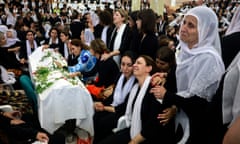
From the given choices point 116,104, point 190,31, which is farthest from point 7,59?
point 190,31

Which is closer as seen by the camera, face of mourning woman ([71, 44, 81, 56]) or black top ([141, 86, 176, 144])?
black top ([141, 86, 176, 144])

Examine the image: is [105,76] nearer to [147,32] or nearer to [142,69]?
[147,32]

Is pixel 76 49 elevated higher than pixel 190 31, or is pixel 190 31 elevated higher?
pixel 190 31

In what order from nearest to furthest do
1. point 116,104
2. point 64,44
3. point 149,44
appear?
point 116,104, point 149,44, point 64,44

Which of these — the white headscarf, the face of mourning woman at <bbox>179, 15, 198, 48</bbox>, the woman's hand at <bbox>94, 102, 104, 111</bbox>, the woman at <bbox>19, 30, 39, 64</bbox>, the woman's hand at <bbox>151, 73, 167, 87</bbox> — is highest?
the face of mourning woman at <bbox>179, 15, 198, 48</bbox>

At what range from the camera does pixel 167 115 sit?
6.54ft

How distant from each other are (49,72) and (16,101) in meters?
0.57

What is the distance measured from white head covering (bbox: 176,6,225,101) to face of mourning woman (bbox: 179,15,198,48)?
27 millimetres

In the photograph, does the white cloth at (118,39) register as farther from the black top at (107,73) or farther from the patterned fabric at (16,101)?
the patterned fabric at (16,101)

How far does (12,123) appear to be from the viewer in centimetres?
251

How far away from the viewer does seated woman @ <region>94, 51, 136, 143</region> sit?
2850mm

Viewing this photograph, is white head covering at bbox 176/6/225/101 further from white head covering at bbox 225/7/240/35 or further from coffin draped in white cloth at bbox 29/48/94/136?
coffin draped in white cloth at bbox 29/48/94/136

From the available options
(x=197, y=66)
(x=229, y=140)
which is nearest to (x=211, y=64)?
(x=197, y=66)

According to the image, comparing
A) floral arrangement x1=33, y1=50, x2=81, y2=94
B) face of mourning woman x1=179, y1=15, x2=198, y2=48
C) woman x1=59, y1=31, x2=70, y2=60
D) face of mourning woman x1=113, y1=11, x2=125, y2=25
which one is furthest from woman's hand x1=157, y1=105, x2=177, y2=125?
woman x1=59, y1=31, x2=70, y2=60
